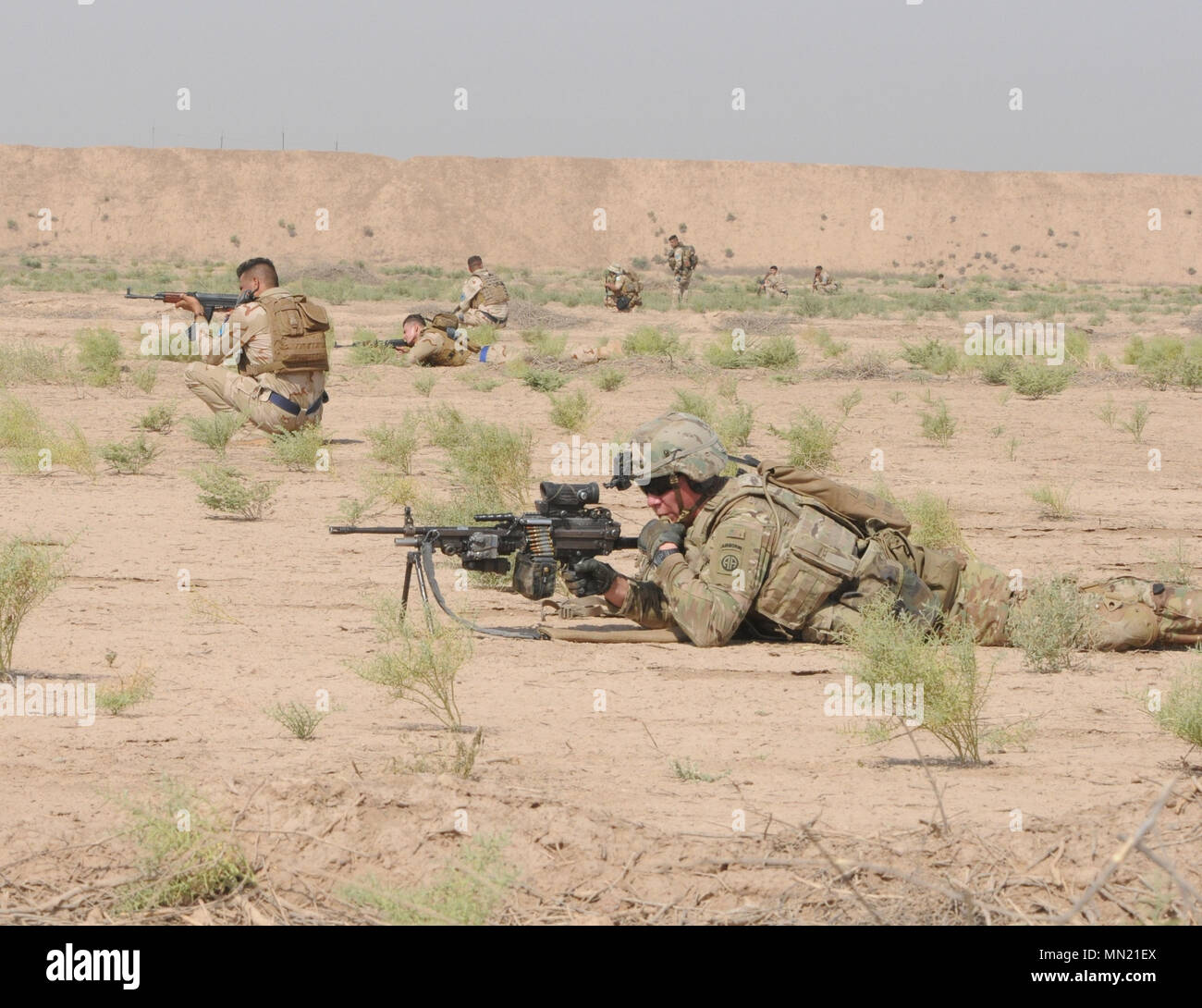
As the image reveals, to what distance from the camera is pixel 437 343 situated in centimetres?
1795

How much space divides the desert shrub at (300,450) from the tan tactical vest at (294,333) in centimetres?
51

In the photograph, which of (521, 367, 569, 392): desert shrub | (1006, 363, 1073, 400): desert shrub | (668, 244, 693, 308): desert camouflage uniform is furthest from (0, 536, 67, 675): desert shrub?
(668, 244, 693, 308): desert camouflage uniform

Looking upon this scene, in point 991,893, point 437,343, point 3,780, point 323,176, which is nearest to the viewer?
point 991,893

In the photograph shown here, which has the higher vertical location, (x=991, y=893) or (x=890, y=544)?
(x=890, y=544)

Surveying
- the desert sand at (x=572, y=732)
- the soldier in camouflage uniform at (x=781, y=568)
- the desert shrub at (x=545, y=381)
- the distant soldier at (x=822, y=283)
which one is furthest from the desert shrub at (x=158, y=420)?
the distant soldier at (x=822, y=283)

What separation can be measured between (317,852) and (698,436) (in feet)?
9.83

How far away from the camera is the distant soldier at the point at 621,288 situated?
30484mm

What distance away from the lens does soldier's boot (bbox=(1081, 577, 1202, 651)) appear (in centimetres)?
696

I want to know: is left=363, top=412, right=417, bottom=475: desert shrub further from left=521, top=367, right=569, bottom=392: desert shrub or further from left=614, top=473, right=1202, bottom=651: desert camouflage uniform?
left=614, top=473, right=1202, bottom=651: desert camouflage uniform

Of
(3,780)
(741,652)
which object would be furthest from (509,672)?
(3,780)

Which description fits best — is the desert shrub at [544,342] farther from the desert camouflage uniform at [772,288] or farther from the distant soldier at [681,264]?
the desert camouflage uniform at [772,288]

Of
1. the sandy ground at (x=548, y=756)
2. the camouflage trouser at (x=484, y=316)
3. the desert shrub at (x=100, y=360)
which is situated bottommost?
the sandy ground at (x=548, y=756)

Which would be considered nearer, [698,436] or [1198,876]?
[1198,876]
